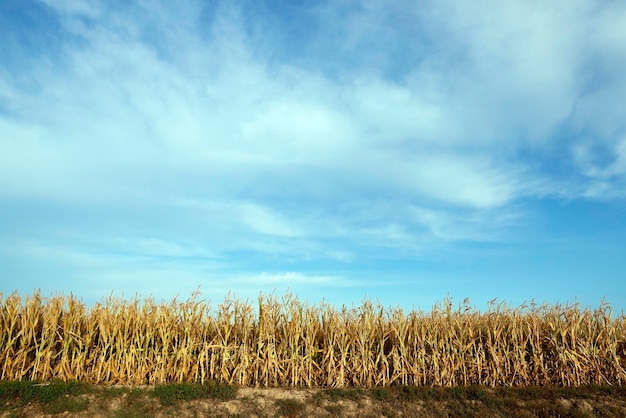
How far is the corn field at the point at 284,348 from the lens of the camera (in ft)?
33.7

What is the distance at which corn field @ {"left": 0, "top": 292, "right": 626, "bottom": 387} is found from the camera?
1026 cm

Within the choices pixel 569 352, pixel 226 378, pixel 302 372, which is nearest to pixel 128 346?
pixel 226 378

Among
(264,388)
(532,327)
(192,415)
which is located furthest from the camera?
(532,327)

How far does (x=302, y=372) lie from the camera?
10.3m

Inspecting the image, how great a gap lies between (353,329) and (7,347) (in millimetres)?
7429

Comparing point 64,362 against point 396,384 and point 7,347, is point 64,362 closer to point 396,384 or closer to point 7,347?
point 7,347

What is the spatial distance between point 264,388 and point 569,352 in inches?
278

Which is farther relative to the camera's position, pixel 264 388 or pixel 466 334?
pixel 466 334

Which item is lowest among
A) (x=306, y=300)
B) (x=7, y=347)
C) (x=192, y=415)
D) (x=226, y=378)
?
(x=192, y=415)

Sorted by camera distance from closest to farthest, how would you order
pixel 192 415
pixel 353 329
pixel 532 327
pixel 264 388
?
pixel 192 415, pixel 264 388, pixel 353 329, pixel 532 327

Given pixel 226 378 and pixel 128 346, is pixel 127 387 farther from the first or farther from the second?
→ pixel 226 378

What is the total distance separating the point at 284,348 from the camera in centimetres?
1044

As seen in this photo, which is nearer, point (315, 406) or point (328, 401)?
point (315, 406)

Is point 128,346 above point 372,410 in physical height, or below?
above
